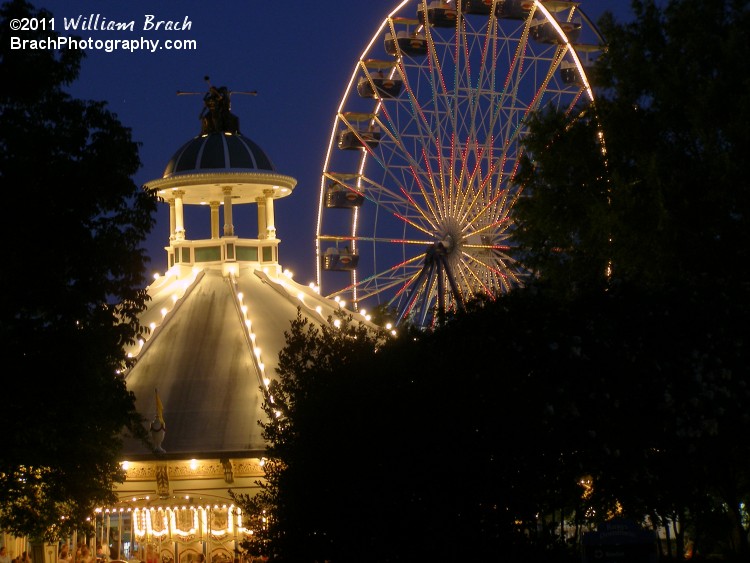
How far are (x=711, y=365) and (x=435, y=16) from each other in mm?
21091

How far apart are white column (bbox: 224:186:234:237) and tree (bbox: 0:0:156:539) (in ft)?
54.2

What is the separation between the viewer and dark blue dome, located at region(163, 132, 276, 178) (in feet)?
141

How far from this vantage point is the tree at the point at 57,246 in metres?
24.1

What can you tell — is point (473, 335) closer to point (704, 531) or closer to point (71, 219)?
point (71, 219)

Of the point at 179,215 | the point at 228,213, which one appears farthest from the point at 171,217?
the point at 228,213

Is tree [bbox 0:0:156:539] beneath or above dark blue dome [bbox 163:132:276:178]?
beneath

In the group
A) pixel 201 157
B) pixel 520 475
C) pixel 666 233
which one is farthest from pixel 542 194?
pixel 201 157

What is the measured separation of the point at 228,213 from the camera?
43125mm

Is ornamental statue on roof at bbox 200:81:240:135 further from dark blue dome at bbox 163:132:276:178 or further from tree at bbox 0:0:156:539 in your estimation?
tree at bbox 0:0:156:539

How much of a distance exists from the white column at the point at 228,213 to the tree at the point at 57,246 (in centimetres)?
1651

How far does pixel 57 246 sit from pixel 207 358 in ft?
42.4

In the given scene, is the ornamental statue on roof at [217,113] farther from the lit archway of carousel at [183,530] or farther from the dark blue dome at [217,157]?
the lit archway of carousel at [183,530]

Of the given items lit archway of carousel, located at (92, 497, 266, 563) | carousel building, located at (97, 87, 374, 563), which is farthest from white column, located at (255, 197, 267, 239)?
lit archway of carousel, located at (92, 497, 266, 563)

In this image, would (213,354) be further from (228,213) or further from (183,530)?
(228,213)
